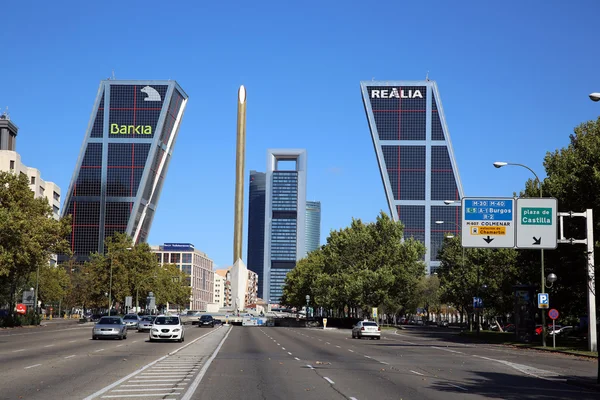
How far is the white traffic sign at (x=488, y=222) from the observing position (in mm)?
39844

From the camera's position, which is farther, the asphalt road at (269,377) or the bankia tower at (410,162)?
the bankia tower at (410,162)

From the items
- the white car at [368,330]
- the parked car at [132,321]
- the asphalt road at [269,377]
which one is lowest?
the parked car at [132,321]

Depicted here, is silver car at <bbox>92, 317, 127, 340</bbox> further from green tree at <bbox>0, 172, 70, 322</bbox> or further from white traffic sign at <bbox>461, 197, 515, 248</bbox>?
white traffic sign at <bbox>461, 197, 515, 248</bbox>

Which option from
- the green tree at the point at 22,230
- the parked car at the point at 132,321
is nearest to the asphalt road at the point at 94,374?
the green tree at the point at 22,230

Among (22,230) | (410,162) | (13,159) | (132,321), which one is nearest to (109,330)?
(22,230)

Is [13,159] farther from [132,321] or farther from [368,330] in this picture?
[368,330]

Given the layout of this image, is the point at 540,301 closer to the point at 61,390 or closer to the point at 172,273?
the point at 61,390

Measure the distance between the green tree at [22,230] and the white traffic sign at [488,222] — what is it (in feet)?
119

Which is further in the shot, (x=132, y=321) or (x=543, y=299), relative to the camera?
(x=132, y=321)

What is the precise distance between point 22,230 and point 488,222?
39.3m

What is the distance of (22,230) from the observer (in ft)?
202

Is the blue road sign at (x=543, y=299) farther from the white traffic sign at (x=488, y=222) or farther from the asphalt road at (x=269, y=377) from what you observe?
the asphalt road at (x=269, y=377)

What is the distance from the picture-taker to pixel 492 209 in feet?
132

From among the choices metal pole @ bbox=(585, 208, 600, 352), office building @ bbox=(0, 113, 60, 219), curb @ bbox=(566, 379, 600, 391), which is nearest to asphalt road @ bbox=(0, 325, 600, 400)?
curb @ bbox=(566, 379, 600, 391)
